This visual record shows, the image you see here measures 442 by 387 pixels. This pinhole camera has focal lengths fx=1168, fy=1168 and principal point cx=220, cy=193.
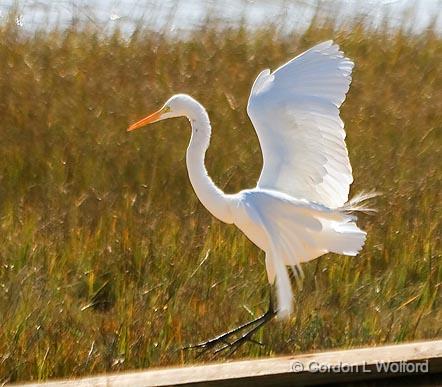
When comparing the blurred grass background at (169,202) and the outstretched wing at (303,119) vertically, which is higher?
the outstretched wing at (303,119)

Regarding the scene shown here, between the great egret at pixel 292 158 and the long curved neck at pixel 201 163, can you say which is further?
the long curved neck at pixel 201 163

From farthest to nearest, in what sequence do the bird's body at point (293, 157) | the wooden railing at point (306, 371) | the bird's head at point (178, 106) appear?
the bird's head at point (178, 106) → the bird's body at point (293, 157) → the wooden railing at point (306, 371)

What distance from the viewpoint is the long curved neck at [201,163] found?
150 inches

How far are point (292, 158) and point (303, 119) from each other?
14 cm

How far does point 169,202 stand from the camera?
5.02 meters

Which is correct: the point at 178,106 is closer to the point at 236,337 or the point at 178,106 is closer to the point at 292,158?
the point at 292,158

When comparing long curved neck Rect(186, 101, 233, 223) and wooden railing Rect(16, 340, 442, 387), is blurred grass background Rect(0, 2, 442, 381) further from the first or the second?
wooden railing Rect(16, 340, 442, 387)

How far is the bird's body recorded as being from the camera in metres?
3.64

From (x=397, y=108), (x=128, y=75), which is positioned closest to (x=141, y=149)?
(x=128, y=75)

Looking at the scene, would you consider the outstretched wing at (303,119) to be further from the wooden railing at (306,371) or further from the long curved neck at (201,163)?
the wooden railing at (306,371)

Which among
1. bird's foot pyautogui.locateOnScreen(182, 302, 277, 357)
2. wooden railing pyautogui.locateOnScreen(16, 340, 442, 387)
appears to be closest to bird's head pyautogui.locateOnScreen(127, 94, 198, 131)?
bird's foot pyautogui.locateOnScreen(182, 302, 277, 357)

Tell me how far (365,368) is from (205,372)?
0.36m

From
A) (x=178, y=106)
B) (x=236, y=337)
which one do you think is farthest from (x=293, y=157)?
(x=236, y=337)

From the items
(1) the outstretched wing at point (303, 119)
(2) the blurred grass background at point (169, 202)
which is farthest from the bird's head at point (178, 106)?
(2) the blurred grass background at point (169, 202)
